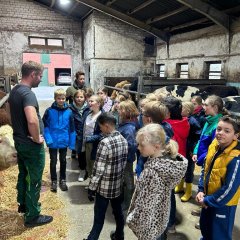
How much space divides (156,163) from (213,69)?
25.9 ft

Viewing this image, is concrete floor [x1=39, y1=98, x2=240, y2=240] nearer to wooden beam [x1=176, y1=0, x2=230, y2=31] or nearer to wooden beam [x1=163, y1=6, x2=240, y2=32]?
wooden beam [x1=176, y1=0, x2=230, y2=31]

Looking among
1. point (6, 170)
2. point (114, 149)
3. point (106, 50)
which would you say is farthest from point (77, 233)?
point (106, 50)

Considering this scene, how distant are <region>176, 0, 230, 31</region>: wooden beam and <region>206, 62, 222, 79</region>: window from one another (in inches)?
54.0

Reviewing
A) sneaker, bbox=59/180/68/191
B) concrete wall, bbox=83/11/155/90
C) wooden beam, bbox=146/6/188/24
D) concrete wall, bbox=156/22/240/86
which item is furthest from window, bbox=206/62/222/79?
sneaker, bbox=59/180/68/191

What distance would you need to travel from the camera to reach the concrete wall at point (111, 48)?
11.5 m

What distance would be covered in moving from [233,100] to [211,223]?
3.62m

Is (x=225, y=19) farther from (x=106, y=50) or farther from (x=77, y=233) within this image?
(x=77, y=233)

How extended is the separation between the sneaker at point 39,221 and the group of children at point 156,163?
2.38 feet

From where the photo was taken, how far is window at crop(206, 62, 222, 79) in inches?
334

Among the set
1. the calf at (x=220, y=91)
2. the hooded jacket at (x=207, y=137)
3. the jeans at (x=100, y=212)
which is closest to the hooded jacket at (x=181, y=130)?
the hooded jacket at (x=207, y=137)

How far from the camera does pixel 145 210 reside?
1.73 metres

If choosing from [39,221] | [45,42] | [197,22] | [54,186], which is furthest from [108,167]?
[45,42]

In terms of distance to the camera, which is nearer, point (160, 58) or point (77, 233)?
point (77, 233)

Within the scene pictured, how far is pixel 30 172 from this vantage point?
2.73 metres
